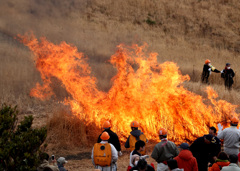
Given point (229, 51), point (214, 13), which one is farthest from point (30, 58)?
point (214, 13)

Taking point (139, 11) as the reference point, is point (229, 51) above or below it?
below

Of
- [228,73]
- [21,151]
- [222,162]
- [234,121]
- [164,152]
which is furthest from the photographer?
[228,73]

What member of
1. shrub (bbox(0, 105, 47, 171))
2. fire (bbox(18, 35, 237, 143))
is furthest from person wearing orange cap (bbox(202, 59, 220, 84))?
shrub (bbox(0, 105, 47, 171))

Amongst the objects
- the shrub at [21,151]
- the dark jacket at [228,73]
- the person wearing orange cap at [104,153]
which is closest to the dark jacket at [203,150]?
the person wearing orange cap at [104,153]

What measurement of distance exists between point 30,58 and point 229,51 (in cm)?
1916

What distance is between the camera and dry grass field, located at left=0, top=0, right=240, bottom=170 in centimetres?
1498

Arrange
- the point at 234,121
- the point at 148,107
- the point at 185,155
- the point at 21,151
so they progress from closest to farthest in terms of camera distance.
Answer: the point at 185,155
the point at 21,151
the point at 234,121
the point at 148,107

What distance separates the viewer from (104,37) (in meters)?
27.8

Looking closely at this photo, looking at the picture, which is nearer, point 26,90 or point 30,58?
point 26,90

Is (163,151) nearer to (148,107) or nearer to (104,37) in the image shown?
(148,107)

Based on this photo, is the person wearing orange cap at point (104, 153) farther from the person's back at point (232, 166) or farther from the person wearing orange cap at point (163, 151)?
the person's back at point (232, 166)

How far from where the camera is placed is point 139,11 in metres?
37.1

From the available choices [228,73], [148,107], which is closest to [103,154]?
[148,107]

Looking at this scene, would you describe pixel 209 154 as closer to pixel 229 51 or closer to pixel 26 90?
pixel 26 90
